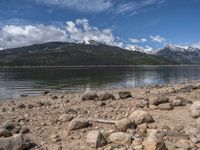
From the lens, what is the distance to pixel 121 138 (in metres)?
12.2

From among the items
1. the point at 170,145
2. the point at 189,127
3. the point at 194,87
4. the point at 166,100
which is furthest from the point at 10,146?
the point at 194,87

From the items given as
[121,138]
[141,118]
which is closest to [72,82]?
[141,118]

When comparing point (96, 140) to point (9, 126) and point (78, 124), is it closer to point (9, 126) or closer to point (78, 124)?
point (78, 124)

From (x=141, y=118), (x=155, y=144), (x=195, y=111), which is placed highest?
(x=195, y=111)

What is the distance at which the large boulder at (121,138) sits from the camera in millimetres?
12026

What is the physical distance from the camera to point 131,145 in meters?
11.7

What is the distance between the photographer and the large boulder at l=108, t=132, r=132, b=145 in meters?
12.0

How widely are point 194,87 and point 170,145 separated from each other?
24.1 meters

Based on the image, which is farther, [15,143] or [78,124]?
[78,124]

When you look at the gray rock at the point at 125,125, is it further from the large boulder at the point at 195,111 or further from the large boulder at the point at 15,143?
the large boulder at the point at 15,143

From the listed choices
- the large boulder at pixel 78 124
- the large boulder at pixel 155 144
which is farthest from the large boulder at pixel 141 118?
the large boulder at pixel 155 144

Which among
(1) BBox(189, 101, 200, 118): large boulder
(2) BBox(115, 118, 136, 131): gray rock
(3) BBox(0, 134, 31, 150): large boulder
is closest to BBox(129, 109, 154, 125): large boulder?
(2) BBox(115, 118, 136, 131): gray rock

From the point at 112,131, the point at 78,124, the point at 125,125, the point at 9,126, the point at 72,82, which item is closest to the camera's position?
the point at 112,131

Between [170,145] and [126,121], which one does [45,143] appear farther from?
[170,145]
